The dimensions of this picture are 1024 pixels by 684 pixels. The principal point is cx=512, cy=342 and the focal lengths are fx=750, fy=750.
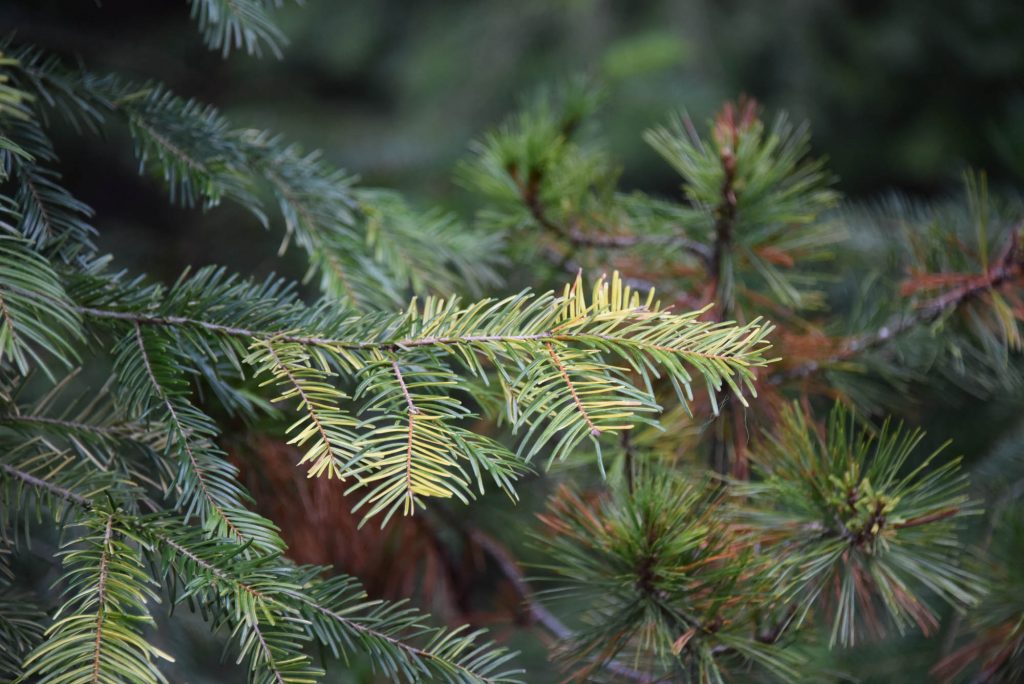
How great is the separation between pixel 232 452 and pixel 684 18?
7.81ft

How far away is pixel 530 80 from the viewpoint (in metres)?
2.61

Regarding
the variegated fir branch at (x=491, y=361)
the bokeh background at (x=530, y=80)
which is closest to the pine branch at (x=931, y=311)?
the variegated fir branch at (x=491, y=361)

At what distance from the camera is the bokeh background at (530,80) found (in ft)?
8.25

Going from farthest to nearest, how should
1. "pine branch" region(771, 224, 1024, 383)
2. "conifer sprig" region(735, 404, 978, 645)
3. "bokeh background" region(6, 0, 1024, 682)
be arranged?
1. "bokeh background" region(6, 0, 1024, 682)
2. "pine branch" region(771, 224, 1024, 383)
3. "conifer sprig" region(735, 404, 978, 645)

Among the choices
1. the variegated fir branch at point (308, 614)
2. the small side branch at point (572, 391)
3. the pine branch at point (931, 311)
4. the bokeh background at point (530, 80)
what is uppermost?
the bokeh background at point (530, 80)

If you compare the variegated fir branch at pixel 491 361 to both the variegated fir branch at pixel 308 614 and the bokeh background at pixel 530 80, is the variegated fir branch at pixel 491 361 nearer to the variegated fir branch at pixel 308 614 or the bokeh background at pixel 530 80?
the variegated fir branch at pixel 308 614

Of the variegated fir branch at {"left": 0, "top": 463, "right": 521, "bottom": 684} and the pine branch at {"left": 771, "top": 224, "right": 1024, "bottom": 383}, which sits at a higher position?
the pine branch at {"left": 771, "top": 224, "right": 1024, "bottom": 383}

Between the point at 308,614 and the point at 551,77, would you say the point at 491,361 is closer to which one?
the point at 308,614

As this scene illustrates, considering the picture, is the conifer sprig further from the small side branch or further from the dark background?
the dark background

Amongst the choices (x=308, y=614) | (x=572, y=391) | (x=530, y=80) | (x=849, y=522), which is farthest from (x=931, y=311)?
(x=530, y=80)

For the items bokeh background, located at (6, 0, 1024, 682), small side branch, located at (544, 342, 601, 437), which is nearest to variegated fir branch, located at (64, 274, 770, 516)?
small side branch, located at (544, 342, 601, 437)

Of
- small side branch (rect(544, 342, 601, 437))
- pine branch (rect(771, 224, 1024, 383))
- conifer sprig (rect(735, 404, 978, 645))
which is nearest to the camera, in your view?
small side branch (rect(544, 342, 601, 437))

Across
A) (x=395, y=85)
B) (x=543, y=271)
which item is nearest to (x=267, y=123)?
(x=395, y=85)

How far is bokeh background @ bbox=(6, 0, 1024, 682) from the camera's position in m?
2.52
